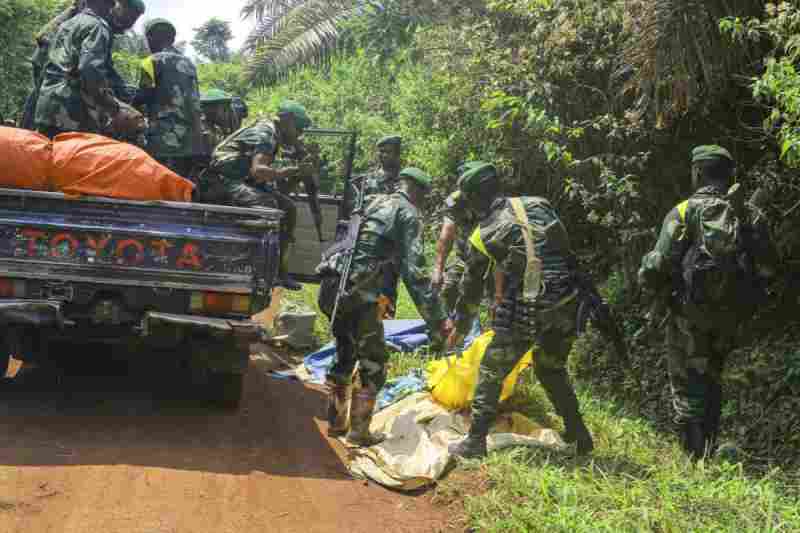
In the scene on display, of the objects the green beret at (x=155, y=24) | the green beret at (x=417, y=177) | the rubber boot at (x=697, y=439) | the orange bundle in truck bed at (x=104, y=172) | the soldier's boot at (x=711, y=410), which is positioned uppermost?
the green beret at (x=155, y=24)

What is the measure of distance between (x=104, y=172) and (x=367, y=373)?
2.02 metres

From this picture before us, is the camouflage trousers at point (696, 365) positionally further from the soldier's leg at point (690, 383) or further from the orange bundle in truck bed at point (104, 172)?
the orange bundle in truck bed at point (104, 172)

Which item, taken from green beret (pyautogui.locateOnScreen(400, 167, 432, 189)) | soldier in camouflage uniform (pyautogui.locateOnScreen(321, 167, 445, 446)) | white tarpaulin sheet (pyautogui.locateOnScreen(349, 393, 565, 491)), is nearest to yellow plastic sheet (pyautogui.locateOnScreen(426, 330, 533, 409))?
white tarpaulin sheet (pyautogui.locateOnScreen(349, 393, 565, 491))

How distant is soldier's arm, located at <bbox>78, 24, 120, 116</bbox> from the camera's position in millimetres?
6016

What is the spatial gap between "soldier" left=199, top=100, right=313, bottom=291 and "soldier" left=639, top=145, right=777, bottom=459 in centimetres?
270

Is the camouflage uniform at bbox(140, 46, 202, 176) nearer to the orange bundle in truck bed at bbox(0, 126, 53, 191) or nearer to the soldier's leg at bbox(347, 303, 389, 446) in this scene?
the orange bundle in truck bed at bbox(0, 126, 53, 191)

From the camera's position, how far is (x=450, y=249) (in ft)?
27.4

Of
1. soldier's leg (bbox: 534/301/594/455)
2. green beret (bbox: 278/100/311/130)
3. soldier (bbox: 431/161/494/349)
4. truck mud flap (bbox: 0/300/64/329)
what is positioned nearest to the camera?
truck mud flap (bbox: 0/300/64/329)

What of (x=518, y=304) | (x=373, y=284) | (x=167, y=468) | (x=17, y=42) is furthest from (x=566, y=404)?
(x=17, y=42)

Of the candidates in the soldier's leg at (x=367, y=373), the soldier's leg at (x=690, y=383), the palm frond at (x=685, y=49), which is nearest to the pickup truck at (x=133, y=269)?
the soldier's leg at (x=367, y=373)

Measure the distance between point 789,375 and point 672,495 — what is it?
6.79ft

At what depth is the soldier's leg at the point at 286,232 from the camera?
22.9ft

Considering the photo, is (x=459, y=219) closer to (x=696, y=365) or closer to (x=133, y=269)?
(x=696, y=365)

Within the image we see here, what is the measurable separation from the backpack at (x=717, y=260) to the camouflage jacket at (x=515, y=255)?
701 millimetres
